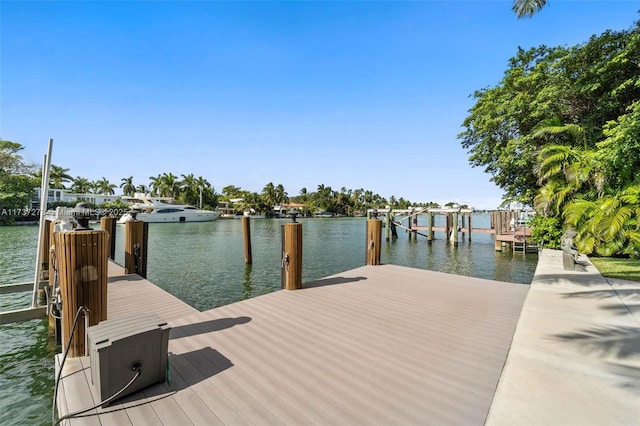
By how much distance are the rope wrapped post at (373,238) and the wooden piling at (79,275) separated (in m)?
5.85

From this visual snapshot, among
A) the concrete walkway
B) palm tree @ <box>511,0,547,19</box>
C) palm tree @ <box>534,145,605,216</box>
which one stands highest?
palm tree @ <box>511,0,547,19</box>

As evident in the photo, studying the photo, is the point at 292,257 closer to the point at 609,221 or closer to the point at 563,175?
the point at 609,221

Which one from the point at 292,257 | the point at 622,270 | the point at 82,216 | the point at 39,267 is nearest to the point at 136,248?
the point at 39,267

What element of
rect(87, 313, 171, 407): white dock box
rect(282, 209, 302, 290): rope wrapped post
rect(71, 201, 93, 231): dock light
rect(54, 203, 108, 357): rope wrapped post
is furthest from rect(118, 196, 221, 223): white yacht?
rect(87, 313, 171, 407): white dock box

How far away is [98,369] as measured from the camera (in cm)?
213

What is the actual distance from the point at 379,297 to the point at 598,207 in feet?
28.2

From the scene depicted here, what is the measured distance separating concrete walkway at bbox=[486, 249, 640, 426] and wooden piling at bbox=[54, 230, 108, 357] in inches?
144

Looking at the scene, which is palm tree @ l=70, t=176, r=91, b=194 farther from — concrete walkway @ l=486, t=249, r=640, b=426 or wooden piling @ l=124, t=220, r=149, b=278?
concrete walkway @ l=486, t=249, r=640, b=426

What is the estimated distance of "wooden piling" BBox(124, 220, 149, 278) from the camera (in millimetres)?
7340

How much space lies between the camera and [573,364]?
104 inches

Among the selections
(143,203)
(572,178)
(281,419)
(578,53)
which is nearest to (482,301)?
(281,419)

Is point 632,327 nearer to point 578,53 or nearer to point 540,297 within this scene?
point 540,297

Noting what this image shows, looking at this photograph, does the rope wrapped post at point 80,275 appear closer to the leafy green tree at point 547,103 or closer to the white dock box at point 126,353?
the white dock box at point 126,353

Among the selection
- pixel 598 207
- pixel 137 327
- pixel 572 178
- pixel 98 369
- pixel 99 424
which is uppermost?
pixel 572 178
